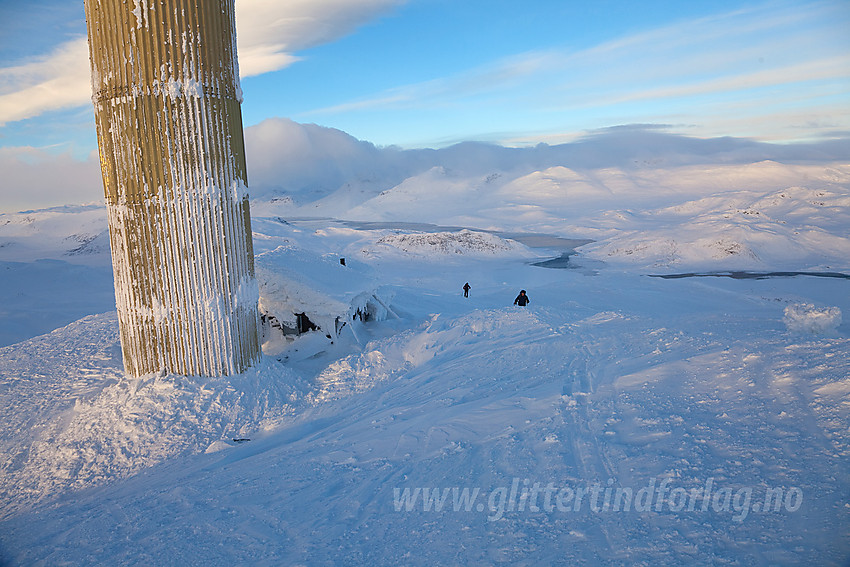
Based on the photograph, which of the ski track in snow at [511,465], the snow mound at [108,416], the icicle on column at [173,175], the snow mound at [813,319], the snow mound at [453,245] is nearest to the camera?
the ski track in snow at [511,465]

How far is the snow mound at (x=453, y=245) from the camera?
41.1 metres

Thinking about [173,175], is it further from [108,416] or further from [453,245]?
[453,245]

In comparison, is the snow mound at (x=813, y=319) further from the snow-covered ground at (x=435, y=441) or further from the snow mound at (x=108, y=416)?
the snow mound at (x=108, y=416)

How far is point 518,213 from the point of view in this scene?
281 feet

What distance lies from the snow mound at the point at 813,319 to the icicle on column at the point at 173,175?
11774 mm

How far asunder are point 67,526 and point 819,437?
8.21 m

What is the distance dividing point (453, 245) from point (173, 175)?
3481 centimetres

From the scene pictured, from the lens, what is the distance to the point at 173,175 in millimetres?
8023

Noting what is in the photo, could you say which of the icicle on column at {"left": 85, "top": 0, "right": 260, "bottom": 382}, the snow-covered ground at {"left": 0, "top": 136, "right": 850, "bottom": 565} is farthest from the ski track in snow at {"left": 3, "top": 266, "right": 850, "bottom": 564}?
the icicle on column at {"left": 85, "top": 0, "right": 260, "bottom": 382}

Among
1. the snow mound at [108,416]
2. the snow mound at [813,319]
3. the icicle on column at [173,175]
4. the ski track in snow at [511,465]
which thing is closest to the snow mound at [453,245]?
the snow mound at [813,319]

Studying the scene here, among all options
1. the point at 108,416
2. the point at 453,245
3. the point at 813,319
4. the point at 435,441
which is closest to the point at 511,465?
the point at 435,441

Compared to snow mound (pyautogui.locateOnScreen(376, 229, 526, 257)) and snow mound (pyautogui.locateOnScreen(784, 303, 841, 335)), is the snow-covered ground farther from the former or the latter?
snow mound (pyautogui.locateOnScreen(376, 229, 526, 257))

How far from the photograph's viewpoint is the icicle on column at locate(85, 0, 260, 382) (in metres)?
7.79

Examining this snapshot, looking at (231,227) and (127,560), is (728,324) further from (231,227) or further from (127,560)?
(127,560)
